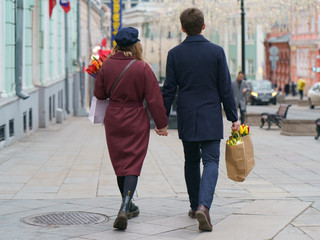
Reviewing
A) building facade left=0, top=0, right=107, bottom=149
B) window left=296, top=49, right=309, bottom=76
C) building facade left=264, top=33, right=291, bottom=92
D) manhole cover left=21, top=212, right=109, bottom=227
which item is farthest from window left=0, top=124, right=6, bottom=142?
building facade left=264, top=33, right=291, bottom=92

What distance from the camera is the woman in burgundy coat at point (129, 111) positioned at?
695 centimetres

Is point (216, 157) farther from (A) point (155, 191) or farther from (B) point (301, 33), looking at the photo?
(B) point (301, 33)

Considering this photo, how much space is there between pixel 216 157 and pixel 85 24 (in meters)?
36.4

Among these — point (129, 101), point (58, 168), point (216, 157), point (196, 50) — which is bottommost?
point (58, 168)

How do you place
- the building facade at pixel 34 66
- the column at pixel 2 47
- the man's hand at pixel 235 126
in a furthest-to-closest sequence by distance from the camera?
the building facade at pixel 34 66, the column at pixel 2 47, the man's hand at pixel 235 126

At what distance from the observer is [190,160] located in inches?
283

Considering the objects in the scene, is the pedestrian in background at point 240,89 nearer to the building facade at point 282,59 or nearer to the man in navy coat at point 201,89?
the man in navy coat at point 201,89

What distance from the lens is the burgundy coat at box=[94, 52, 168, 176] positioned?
274 inches

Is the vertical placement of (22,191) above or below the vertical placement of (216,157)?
below

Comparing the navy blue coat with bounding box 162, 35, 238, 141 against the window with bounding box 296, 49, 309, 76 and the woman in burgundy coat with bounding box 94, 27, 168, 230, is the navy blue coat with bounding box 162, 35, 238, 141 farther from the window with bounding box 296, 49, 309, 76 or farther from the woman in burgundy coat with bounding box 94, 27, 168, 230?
the window with bounding box 296, 49, 309, 76

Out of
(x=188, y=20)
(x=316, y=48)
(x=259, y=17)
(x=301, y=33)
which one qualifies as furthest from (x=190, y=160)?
(x=301, y=33)

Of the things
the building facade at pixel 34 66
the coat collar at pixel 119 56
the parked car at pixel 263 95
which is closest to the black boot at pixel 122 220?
the coat collar at pixel 119 56

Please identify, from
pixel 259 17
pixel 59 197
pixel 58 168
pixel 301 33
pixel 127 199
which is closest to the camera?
pixel 127 199

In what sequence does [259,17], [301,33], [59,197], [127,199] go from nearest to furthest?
[127,199] < [59,197] < [259,17] < [301,33]
